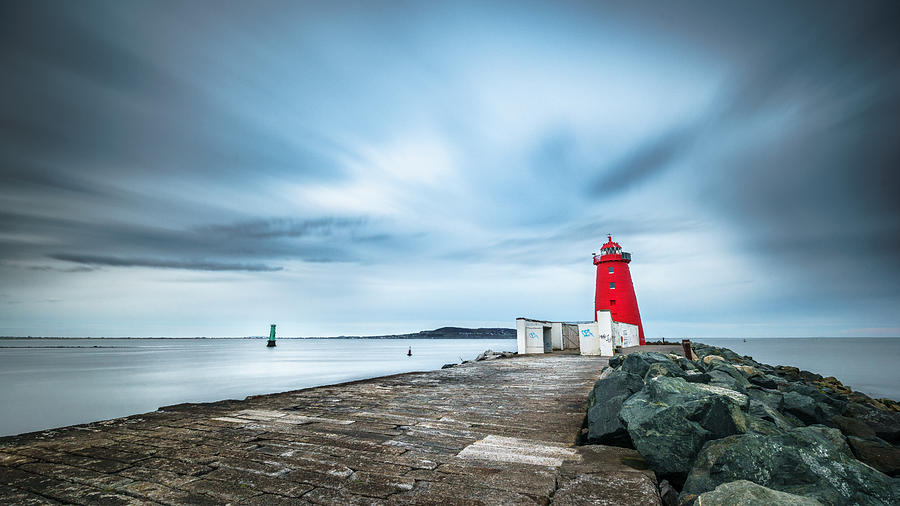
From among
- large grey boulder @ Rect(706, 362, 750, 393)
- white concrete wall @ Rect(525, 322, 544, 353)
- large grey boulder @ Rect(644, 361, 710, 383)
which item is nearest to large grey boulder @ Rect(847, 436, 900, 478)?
large grey boulder @ Rect(706, 362, 750, 393)

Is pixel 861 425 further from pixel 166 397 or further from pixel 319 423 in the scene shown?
pixel 166 397

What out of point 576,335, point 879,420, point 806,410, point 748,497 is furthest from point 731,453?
point 576,335

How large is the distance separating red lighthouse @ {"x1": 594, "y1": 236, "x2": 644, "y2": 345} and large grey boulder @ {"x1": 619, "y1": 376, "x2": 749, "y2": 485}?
21243mm

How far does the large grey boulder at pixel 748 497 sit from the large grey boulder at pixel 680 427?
83 centimetres

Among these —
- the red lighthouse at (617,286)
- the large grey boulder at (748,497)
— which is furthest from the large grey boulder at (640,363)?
the red lighthouse at (617,286)

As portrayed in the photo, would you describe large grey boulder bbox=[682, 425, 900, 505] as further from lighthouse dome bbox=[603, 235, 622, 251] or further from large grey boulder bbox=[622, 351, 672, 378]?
lighthouse dome bbox=[603, 235, 622, 251]

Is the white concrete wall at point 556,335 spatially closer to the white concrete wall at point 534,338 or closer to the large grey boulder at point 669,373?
the white concrete wall at point 534,338

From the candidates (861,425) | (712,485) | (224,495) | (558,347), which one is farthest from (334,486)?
(558,347)

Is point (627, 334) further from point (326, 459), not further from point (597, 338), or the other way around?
point (326, 459)

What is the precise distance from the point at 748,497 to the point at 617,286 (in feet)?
75.5

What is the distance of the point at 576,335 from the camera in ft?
78.8

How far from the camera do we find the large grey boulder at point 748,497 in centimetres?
206

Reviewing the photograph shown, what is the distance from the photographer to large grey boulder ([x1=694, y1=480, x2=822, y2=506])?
6.76ft

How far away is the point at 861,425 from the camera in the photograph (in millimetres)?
6910
